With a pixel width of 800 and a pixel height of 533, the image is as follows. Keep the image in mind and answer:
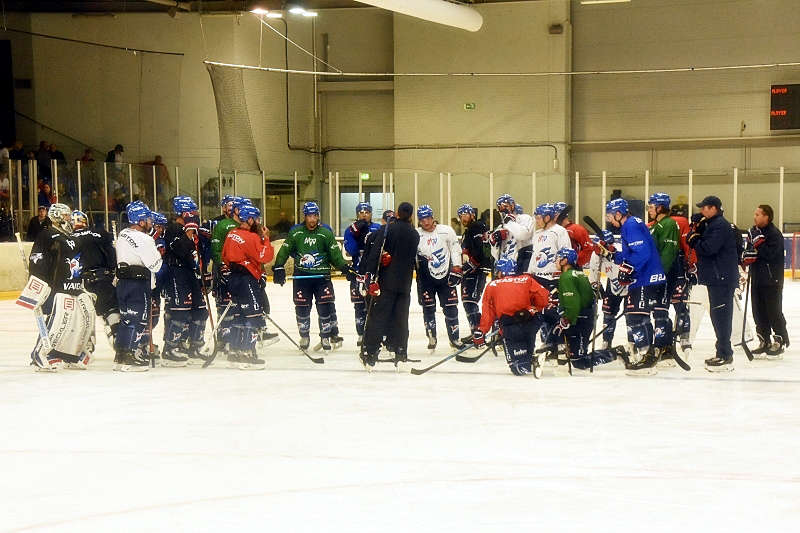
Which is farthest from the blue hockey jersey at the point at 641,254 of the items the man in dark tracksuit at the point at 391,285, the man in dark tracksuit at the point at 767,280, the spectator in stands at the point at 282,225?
the spectator in stands at the point at 282,225

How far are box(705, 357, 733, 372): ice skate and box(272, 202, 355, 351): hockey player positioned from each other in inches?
129

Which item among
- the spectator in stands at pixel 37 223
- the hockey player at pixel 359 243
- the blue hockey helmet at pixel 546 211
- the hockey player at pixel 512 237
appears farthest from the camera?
the spectator in stands at pixel 37 223

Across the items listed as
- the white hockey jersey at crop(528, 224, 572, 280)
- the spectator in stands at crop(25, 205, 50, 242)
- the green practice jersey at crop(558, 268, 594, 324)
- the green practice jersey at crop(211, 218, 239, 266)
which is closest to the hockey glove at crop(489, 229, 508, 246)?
the white hockey jersey at crop(528, 224, 572, 280)

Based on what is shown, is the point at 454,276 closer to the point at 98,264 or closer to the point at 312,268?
the point at 312,268

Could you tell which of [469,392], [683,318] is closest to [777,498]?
[469,392]

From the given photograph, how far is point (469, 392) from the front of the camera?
22.0ft

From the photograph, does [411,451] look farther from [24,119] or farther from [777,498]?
[24,119]

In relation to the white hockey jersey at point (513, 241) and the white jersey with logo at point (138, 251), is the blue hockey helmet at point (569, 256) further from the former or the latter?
the white jersey with logo at point (138, 251)

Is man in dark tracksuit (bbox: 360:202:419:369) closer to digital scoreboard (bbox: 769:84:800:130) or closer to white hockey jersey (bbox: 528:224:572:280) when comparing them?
white hockey jersey (bbox: 528:224:572:280)

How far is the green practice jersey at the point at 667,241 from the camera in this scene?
759 centimetres

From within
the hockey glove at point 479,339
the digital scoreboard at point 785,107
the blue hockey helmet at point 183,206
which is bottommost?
the hockey glove at point 479,339

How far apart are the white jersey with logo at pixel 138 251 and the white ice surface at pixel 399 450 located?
2.86 ft

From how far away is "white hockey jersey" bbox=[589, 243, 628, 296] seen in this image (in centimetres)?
793

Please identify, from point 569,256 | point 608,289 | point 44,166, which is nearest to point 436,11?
point 44,166
